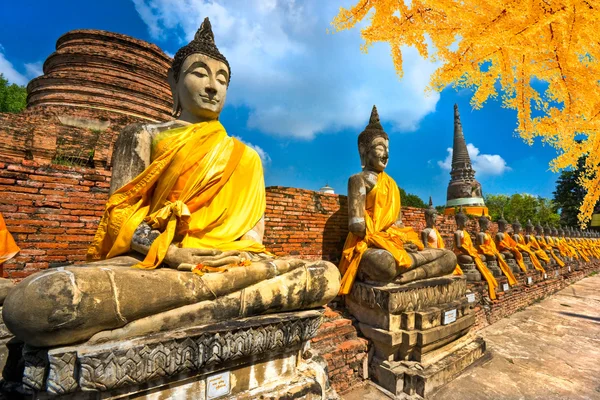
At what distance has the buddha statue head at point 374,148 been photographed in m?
4.50

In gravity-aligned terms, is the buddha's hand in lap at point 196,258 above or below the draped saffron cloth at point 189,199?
below

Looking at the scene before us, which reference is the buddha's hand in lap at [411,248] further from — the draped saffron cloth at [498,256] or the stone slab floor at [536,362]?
the draped saffron cloth at [498,256]

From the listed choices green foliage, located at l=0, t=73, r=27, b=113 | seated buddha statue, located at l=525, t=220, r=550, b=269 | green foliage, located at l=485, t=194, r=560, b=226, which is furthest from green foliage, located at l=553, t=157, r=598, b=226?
green foliage, located at l=0, t=73, r=27, b=113

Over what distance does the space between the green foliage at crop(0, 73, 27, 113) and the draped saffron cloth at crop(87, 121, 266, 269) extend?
23694 mm

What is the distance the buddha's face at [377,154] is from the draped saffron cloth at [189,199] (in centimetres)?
236

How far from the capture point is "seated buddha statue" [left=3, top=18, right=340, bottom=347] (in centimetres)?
135

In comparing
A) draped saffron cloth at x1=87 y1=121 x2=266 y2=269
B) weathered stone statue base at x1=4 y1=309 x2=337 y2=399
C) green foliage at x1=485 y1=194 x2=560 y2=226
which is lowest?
weathered stone statue base at x1=4 y1=309 x2=337 y2=399

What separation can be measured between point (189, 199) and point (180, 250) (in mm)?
500

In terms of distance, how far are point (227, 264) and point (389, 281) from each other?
8.17 ft

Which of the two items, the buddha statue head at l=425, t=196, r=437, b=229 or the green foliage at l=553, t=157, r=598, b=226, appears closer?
the buddha statue head at l=425, t=196, r=437, b=229

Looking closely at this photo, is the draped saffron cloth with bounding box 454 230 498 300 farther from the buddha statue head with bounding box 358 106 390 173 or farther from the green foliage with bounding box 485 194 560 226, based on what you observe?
the green foliage with bounding box 485 194 560 226

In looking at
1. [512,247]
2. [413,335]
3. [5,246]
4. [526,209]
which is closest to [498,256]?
[512,247]

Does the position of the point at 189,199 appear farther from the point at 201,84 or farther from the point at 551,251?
the point at 551,251

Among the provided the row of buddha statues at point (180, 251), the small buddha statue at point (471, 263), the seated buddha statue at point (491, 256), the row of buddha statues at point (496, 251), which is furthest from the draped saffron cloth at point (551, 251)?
the row of buddha statues at point (180, 251)
